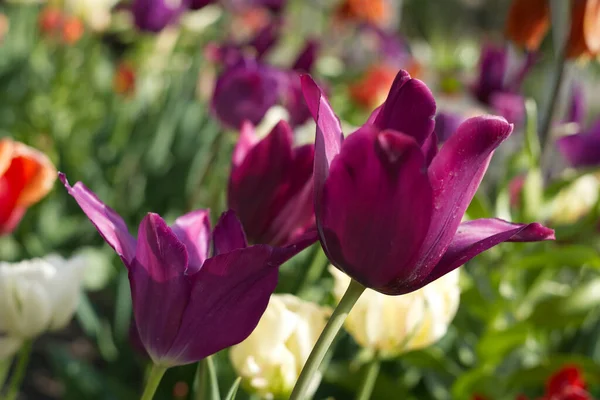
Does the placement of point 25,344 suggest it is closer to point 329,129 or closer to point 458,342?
point 329,129

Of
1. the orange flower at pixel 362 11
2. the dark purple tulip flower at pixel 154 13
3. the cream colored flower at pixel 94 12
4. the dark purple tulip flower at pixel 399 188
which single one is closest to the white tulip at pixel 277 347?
the dark purple tulip flower at pixel 399 188

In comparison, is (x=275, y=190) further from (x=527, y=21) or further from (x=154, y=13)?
(x=154, y=13)

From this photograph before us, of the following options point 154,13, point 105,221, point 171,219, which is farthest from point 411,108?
point 154,13

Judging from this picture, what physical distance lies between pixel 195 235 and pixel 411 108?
0.13m

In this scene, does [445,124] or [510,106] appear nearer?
[445,124]

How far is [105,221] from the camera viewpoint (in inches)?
13.3

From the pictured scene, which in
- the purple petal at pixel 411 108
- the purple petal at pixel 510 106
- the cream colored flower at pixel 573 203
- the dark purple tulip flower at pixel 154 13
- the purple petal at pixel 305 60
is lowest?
the cream colored flower at pixel 573 203

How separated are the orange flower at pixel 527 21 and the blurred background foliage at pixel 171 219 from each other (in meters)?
0.13

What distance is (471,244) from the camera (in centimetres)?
32

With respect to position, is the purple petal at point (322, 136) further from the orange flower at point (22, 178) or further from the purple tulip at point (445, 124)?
the purple tulip at point (445, 124)

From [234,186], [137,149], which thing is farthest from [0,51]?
[234,186]

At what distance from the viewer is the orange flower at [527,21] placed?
853 millimetres

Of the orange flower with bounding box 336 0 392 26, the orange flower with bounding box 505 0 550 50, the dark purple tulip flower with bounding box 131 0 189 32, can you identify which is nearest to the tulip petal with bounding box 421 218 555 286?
the orange flower with bounding box 505 0 550 50

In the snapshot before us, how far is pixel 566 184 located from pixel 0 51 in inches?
51.6
